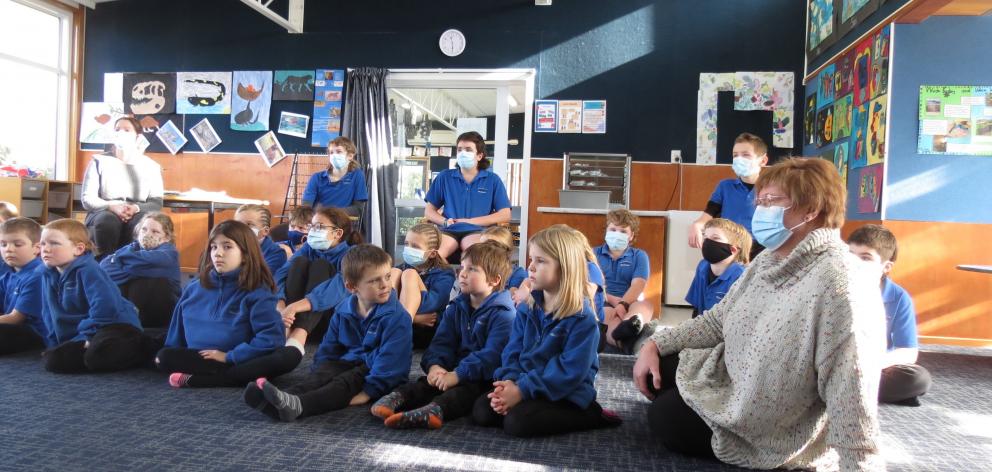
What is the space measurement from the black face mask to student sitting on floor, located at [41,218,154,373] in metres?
2.58

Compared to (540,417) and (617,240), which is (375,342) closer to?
(540,417)

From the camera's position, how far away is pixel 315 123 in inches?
279

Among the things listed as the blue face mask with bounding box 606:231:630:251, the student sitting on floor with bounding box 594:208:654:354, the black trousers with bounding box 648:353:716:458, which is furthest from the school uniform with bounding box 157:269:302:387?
the blue face mask with bounding box 606:231:630:251

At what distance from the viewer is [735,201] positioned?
3.82m

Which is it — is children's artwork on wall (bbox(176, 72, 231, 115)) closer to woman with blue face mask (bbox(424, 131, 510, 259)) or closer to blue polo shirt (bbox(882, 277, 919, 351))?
woman with blue face mask (bbox(424, 131, 510, 259))

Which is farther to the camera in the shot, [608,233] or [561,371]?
[608,233]

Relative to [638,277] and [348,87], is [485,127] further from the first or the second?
[638,277]

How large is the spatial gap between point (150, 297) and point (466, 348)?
1.99m

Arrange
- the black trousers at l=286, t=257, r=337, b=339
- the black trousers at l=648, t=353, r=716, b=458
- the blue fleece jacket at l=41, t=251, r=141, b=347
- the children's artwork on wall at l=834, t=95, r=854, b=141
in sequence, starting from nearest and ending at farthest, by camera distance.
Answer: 1. the black trousers at l=648, t=353, r=716, b=458
2. the blue fleece jacket at l=41, t=251, r=141, b=347
3. the black trousers at l=286, t=257, r=337, b=339
4. the children's artwork on wall at l=834, t=95, r=854, b=141

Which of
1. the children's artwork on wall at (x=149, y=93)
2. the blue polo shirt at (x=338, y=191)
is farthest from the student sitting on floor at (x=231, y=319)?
the children's artwork on wall at (x=149, y=93)

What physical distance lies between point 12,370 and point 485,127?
16.5 ft

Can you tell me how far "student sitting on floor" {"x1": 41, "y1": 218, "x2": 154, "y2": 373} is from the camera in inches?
110

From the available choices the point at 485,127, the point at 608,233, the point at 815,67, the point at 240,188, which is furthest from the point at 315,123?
the point at 815,67

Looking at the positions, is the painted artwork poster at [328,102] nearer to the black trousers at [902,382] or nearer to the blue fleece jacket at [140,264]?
the blue fleece jacket at [140,264]
